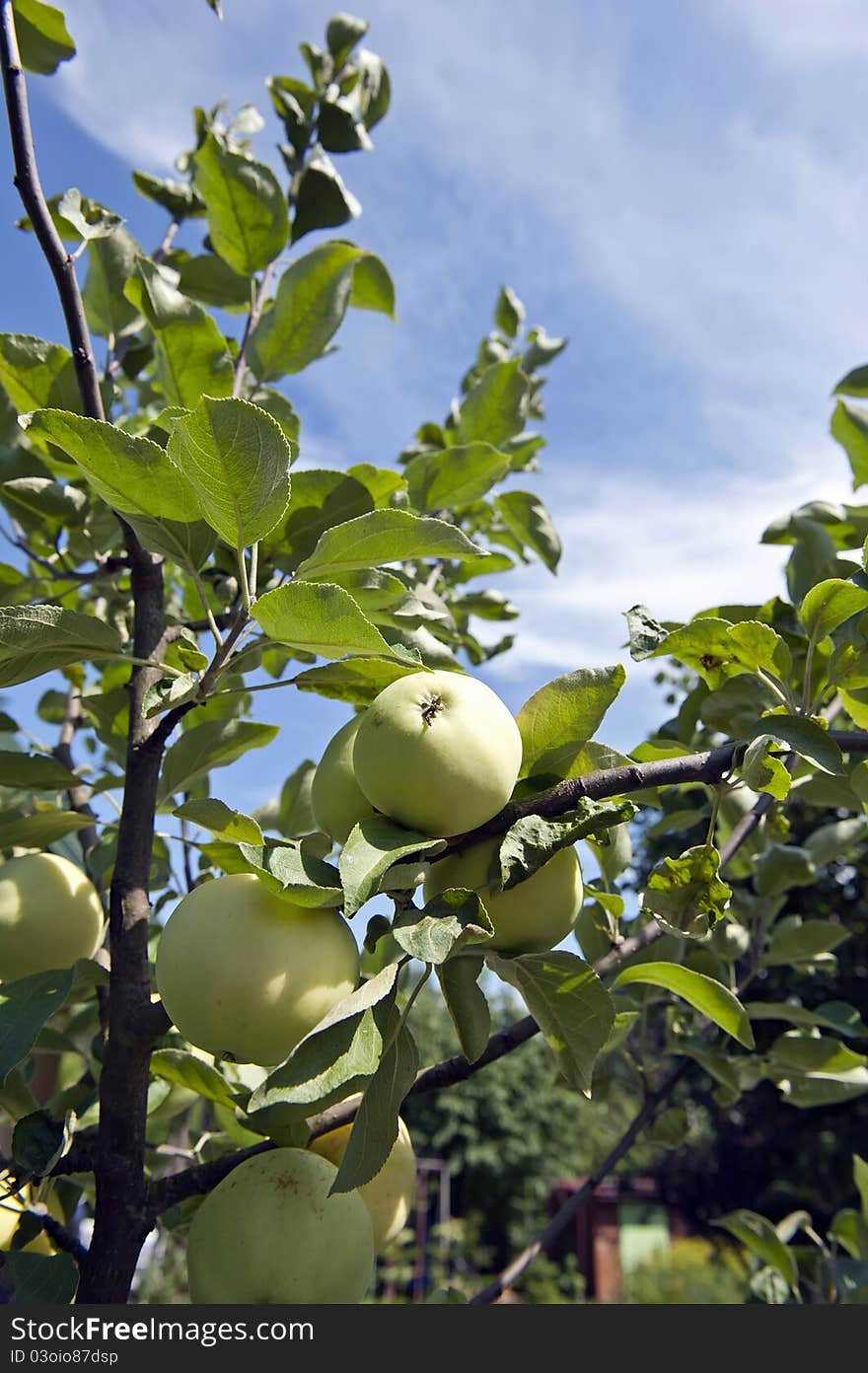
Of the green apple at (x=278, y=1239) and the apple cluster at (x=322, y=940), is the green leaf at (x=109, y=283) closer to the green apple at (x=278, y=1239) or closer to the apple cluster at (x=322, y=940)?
the apple cluster at (x=322, y=940)

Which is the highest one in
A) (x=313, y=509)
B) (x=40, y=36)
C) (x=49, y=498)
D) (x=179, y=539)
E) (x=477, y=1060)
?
(x=40, y=36)

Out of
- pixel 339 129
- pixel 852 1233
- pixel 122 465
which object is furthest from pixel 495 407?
pixel 852 1233

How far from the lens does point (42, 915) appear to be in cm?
106

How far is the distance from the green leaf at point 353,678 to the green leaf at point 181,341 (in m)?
0.37

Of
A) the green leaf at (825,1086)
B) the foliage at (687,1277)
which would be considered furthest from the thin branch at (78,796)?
the foliage at (687,1277)

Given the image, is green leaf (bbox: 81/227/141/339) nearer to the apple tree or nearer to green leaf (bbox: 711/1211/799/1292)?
the apple tree

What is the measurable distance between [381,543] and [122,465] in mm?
223

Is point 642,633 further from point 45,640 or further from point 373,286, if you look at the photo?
point 373,286

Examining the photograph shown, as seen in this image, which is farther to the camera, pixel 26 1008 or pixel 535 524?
pixel 535 524

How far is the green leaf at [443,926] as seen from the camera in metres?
0.65

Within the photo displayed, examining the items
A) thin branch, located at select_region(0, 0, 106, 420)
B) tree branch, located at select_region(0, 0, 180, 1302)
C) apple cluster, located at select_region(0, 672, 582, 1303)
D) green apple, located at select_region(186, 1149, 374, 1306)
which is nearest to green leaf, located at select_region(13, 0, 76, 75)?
thin branch, located at select_region(0, 0, 106, 420)

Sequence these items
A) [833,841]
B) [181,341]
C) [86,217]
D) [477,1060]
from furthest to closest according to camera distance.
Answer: [833,841] < [86,217] < [181,341] < [477,1060]

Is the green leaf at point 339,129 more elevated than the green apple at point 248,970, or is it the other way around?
the green leaf at point 339,129

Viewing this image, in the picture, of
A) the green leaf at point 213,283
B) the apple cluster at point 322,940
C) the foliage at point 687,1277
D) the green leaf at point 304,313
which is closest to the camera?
the apple cluster at point 322,940
